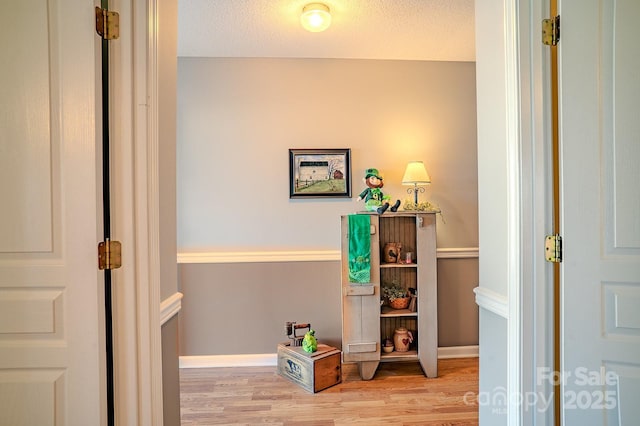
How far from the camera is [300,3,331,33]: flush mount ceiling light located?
217 centimetres

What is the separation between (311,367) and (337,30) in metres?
2.48

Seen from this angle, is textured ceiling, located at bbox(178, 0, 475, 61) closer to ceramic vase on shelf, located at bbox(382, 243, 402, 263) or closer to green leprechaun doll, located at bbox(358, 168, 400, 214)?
green leprechaun doll, located at bbox(358, 168, 400, 214)

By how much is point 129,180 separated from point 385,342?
7.61 feet

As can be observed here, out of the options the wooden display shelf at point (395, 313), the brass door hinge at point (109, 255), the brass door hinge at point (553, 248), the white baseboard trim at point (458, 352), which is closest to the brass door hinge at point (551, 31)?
the brass door hinge at point (553, 248)

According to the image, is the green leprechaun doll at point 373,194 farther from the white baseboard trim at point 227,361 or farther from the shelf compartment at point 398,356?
the white baseboard trim at point 227,361

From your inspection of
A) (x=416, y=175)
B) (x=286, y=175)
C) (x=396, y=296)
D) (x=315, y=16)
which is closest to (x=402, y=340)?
(x=396, y=296)

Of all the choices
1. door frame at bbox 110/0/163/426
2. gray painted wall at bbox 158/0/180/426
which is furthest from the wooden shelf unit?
door frame at bbox 110/0/163/426

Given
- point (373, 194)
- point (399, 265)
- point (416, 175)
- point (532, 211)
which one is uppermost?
point (416, 175)

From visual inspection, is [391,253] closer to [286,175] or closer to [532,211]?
[286,175]

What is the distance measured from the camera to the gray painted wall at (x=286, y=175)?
9.59ft

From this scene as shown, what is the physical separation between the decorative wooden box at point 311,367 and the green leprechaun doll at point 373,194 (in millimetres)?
1161

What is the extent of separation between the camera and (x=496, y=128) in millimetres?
1297

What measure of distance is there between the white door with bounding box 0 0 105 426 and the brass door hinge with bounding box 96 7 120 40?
0.07ft

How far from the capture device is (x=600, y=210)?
1087 millimetres
